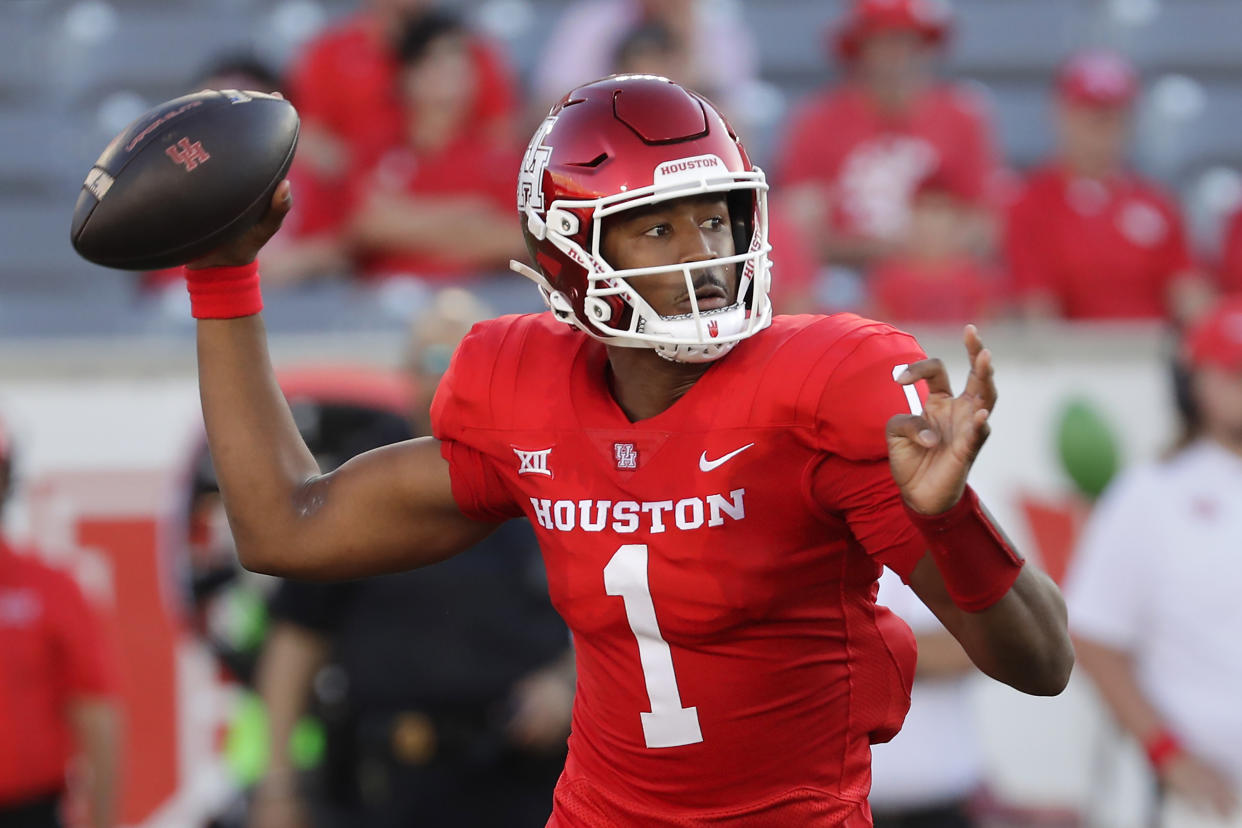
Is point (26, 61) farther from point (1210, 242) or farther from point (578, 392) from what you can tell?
point (578, 392)

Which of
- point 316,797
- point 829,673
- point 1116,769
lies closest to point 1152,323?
point 1116,769

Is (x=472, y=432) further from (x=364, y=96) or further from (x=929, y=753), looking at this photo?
(x=364, y=96)

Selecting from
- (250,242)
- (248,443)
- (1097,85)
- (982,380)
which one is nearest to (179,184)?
(250,242)

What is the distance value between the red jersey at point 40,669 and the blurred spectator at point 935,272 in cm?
268

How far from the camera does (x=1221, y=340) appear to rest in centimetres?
458

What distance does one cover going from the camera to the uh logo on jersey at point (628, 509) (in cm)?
226

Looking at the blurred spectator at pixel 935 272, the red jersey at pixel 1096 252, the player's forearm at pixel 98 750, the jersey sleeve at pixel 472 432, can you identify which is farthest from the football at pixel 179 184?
the red jersey at pixel 1096 252

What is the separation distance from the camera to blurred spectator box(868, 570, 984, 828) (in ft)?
13.4

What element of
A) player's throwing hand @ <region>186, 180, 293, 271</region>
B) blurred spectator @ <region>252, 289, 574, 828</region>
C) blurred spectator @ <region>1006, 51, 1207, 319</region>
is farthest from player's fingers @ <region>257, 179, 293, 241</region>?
blurred spectator @ <region>1006, 51, 1207, 319</region>

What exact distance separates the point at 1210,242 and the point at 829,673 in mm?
5025

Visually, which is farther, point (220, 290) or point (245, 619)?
point (245, 619)

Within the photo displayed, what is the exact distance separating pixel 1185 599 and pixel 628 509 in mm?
2694

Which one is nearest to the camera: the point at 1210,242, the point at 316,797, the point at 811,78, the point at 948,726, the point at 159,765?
the point at 948,726

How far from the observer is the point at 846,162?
6.20m
